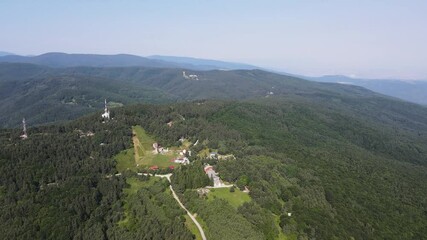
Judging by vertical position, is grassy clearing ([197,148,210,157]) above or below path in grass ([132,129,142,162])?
above

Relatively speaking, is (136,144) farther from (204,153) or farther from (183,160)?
(204,153)

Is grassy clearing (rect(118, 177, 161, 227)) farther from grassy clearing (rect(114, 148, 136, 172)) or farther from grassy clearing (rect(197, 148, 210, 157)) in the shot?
grassy clearing (rect(197, 148, 210, 157))

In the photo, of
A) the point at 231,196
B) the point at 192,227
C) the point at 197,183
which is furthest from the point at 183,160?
the point at 192,227

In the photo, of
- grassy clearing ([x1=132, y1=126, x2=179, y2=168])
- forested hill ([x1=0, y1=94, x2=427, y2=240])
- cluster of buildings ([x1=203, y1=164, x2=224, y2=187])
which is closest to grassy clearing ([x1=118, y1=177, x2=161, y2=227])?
forested hill ([x1=0, y1=94, x2=427, y2=240])

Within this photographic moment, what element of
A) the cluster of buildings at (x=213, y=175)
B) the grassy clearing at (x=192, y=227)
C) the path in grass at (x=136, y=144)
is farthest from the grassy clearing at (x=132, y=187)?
the grassy clearing at (x=192, y=227)

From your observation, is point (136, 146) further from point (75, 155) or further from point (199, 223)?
point (199, 223)

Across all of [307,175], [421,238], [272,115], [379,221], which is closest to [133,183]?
[307,175]
